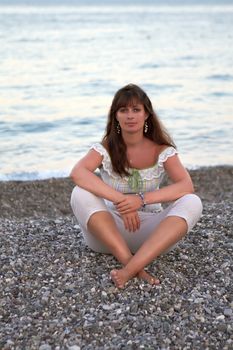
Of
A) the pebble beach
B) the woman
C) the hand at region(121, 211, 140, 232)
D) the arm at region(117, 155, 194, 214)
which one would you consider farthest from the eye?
the pebble beach

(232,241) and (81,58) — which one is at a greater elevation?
(232,241)

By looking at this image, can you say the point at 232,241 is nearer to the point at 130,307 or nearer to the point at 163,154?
the point at 163,154

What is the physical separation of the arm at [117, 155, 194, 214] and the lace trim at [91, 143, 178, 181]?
0.13 feet

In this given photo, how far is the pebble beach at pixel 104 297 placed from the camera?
3877 mm

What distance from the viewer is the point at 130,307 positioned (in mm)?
4191

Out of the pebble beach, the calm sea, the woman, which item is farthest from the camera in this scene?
the calm sea

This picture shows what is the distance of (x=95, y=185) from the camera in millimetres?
4707

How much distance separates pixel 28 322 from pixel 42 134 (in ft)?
38.3

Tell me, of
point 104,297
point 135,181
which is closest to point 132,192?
point 135,181

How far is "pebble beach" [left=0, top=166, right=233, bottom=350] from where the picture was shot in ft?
12.7

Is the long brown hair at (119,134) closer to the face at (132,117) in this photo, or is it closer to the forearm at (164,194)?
the face at (132,117)

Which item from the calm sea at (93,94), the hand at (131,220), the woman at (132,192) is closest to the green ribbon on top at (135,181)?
the woman at (132,192)

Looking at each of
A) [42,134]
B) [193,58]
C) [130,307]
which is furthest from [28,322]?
[193,58]

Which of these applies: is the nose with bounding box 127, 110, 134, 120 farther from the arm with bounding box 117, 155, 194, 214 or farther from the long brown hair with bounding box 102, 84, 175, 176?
the arm with bounding box 117, 155, 194, 214
